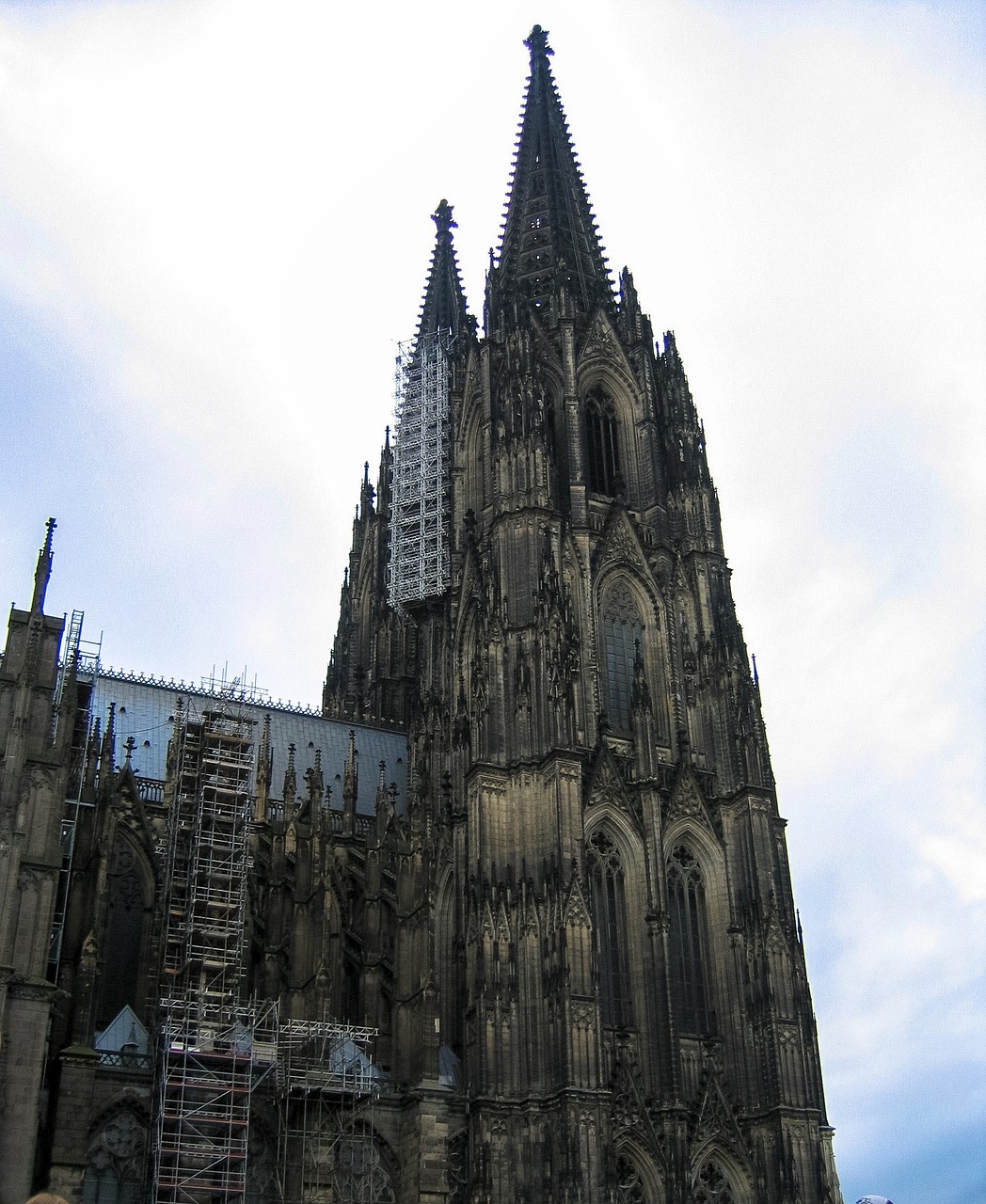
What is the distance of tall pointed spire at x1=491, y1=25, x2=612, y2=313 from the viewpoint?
61.1m

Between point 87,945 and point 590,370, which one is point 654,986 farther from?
point 590,370

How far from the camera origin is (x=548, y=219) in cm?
6394

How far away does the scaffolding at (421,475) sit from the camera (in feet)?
219

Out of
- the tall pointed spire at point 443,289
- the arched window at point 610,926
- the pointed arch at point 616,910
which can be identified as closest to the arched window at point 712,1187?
the pointed arch at point 616,910

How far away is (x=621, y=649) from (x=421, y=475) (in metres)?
21.0

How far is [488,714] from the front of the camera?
158ft

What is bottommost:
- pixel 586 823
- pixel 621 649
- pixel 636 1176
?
pixel 636 1176

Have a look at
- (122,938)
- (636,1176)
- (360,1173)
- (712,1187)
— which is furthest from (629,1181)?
(122,938)

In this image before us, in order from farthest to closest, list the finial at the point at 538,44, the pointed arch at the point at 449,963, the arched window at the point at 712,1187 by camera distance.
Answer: the finial at the point at 538,44
the pointed arch at the point at 449,963
the arched window at the point at 712,1187

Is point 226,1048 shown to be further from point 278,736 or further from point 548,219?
point 548,219

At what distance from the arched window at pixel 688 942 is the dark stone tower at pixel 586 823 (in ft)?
0.28

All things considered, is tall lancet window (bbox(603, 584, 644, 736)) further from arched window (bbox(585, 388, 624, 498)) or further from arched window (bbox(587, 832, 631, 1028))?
arched window (bbox(585, 388, 624, 498))

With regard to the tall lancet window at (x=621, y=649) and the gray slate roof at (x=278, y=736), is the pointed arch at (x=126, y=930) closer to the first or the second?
the gray slate roof at (x=278, y=736)

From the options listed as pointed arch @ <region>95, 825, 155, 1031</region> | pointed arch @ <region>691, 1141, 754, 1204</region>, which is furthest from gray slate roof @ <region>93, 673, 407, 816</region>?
pointed arch @ <region>691, 1141, 754, 1204</region>
